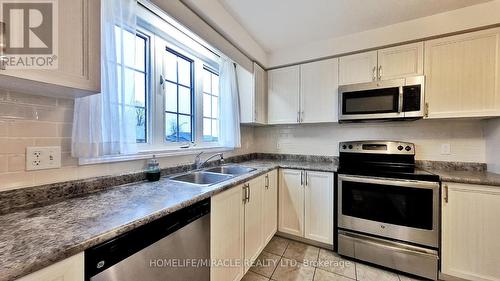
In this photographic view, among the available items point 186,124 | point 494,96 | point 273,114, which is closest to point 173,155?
point 186,124

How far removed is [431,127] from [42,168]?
3.19 meters

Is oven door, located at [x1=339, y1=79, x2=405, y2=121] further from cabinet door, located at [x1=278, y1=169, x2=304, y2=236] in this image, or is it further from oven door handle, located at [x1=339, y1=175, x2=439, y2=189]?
cabinet door, located at [x1=278, y1=169, x2=304, y2=236]

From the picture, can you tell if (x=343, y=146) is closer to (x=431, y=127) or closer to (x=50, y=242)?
(x=431, y=127)

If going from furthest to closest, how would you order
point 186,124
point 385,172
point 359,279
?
point 186,124
point 385,172
point 359,279

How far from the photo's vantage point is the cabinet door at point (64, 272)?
0.52 m

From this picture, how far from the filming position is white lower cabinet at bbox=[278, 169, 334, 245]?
210cm

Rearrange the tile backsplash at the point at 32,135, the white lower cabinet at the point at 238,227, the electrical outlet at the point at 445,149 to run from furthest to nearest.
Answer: the electrical outlet at the point at 445,149 → the white lower cabinet at the point at 238,227 → the tile backsplash at the point at 32,135

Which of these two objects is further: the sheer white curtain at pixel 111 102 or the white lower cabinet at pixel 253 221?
the white lower cabinet at pixel 253 221

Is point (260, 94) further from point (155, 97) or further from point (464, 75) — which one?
point (464, 75)

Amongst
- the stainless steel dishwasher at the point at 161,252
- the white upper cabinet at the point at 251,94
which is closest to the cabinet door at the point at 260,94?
the white upper cabinet at the point at 251,94

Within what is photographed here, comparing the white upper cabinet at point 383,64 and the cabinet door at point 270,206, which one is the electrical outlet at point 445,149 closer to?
the white upper cabinet at point 383,64

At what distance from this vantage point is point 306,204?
2.22m

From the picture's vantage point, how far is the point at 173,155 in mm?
1711

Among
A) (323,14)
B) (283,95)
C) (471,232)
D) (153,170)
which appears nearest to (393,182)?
(471,232)
